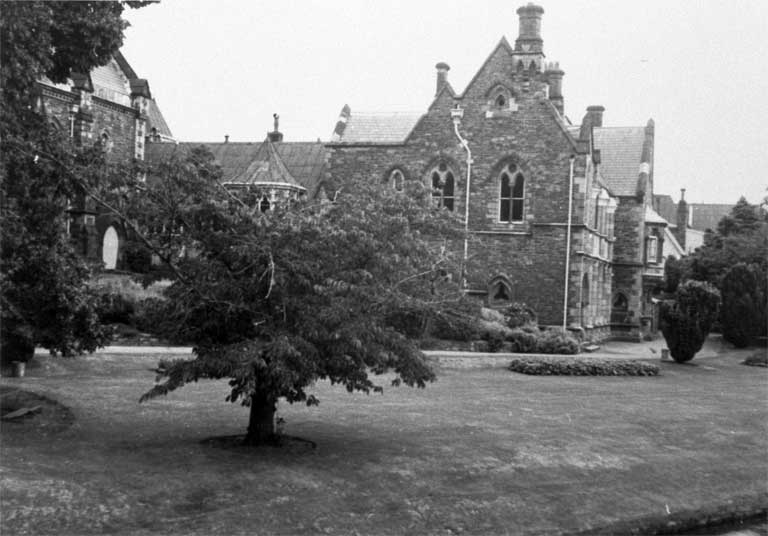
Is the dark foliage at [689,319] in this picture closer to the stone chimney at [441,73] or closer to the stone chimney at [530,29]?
the stone chimney at [530,29]

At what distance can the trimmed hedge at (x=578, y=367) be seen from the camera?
27.6 metres

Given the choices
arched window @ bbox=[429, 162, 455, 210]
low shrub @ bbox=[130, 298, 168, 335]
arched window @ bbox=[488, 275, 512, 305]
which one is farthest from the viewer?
arched window @ bbox=[429, 162, 455, 210]

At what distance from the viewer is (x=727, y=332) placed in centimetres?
4188

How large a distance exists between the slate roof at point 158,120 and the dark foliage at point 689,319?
3719cm

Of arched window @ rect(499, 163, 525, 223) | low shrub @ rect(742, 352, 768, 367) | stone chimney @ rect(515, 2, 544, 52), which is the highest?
stone chimney @ rect(515, 2, 544, 52)

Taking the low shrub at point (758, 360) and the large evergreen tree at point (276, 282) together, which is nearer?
the large evergreen tree at point (276, 282)

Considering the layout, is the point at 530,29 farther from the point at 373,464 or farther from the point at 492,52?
the point at 373,464

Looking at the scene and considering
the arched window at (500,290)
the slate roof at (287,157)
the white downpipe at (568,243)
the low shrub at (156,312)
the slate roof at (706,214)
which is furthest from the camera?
the slate roof at (706,214)

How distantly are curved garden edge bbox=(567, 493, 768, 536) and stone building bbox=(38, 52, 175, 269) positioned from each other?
25727 mm

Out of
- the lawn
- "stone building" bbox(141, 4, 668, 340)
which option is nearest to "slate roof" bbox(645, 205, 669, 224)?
"stone building" bbox(141, 4, 668, 340)

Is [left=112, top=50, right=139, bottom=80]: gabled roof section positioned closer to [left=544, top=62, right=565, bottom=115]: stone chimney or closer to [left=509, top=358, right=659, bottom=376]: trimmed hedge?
[left=544, top=62, right=565, bottom=115]: stone chimney

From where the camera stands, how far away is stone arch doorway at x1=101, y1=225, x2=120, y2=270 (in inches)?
1510

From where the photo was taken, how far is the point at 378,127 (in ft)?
137

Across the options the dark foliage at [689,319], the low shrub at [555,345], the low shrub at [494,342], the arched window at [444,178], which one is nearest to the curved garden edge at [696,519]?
the low shrub at [494,342]
